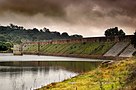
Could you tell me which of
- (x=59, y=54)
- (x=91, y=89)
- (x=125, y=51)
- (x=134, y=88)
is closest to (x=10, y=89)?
(x=91, y=89)

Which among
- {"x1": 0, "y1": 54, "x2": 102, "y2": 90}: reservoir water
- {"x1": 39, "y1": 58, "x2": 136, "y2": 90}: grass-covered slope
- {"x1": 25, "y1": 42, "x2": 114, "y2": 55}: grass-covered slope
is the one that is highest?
{"x1": 25, "y1": 42, "x2": 114, "y2": 55}: grass-covered slope

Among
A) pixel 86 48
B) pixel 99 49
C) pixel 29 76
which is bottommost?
pixel 29 76

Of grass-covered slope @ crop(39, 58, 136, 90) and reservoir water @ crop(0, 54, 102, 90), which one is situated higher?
grass-covered slope @ crop(39, 58, 136, 90)

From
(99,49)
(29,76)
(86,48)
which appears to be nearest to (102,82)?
(29,76)

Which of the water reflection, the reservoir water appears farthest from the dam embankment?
the water reflection

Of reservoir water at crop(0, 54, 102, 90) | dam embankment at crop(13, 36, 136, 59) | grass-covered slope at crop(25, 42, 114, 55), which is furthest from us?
grass-covered slope at crop(25, 42, 114, 55)

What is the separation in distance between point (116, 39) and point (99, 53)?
563 inches

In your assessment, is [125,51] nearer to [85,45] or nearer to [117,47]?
[117,47]

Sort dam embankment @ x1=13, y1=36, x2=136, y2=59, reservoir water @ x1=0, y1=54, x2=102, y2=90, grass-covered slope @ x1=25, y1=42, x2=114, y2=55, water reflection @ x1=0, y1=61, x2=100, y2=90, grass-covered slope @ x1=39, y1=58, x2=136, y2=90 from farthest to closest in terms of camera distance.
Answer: grass-covered slope @ x1=25, y1=42, x2=114, y2=55, dam embankment @ x1=13, y1=36, x2=136, y2=59, reservoir water @ x1=0, y1=54, x2=102, y2=90, water reflection @ x1=0, y1=61, x2=100, y2=90, grass-covered slope @ x1=39, y1=58, x2=136, y2=90

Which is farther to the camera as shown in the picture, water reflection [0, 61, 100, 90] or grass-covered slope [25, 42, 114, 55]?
grass-covered slope [25, 42, 114, 55]

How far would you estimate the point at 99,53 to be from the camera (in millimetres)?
150125

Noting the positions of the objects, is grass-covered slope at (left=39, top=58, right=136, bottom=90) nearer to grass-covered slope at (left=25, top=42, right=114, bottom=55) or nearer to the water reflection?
the water reflection

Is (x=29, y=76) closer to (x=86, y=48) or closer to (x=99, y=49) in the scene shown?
(x=99, y=49)

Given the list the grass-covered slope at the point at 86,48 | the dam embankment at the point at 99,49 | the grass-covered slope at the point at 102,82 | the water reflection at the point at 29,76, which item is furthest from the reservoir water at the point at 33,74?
the grass-covered slope at the point at 86,48
